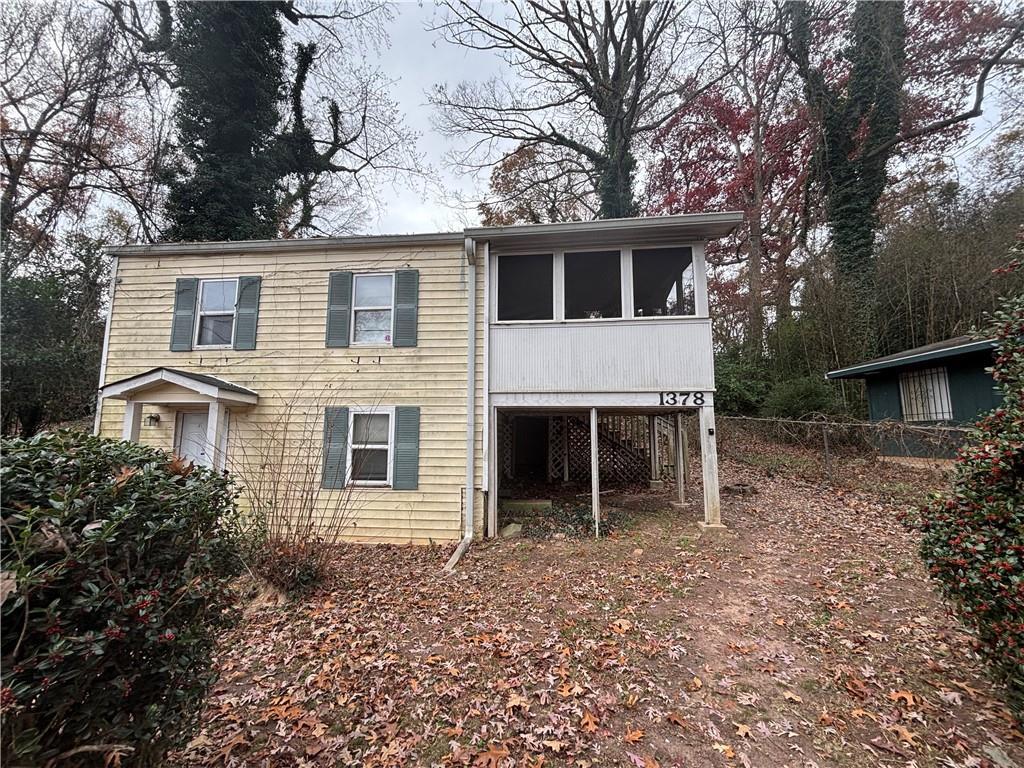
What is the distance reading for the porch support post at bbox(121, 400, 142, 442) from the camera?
754cm

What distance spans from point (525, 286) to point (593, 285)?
1.25m

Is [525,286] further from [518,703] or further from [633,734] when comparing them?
[633,734]

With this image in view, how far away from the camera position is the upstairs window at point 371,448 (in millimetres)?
7652

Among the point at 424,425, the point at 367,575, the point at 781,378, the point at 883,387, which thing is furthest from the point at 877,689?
the point at 781,378

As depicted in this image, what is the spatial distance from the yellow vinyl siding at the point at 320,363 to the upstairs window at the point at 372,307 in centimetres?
20

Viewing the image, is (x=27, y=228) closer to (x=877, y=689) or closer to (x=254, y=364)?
(x=254, y=364)

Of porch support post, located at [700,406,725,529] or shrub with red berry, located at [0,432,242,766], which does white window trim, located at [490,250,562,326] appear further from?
shrub with red berry, located at [0,432,242,766]

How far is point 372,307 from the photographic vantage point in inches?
318

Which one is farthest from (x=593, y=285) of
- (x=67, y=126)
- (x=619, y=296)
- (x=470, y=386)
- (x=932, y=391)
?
(x=67, y=126)

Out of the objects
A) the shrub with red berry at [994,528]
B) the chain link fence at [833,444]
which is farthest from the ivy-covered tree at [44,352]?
the chain link fence at [833,444]

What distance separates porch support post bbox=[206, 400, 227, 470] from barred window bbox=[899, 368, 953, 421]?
15552 millimetres

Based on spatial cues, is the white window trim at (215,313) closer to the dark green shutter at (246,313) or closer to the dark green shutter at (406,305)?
the dark green shutter at (246,313)

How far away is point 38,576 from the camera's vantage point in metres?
1.62

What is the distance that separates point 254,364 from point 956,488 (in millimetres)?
9351
